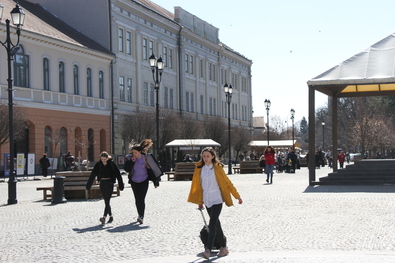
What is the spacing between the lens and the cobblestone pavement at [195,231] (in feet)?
33.0

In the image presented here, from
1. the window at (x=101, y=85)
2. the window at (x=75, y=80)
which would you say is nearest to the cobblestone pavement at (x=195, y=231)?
the window at (x=75, y=80)

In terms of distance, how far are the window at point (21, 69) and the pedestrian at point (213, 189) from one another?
3586 cm

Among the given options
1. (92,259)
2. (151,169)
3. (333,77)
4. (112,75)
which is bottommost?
(92,259)

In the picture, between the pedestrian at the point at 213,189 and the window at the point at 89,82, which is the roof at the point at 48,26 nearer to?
the window at the point at 89,82

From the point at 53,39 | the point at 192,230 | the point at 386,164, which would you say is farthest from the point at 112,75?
the point at 192,230

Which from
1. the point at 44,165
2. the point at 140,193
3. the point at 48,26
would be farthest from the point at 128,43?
the point at 140,193

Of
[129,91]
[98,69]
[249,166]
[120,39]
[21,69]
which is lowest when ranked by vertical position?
[249,166]

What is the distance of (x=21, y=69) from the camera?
149 feet

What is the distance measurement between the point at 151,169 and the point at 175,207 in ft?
11.6

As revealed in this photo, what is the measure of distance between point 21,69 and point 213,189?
37.2m

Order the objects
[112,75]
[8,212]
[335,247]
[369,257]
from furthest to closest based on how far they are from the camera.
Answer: [112,75] → [8,212] → [335,247] → [369,257]

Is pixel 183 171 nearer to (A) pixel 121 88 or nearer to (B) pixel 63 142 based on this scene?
(B) pixel 63 142

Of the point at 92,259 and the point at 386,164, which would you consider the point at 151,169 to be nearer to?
the point at 92,259

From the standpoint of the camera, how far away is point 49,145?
4781cm
